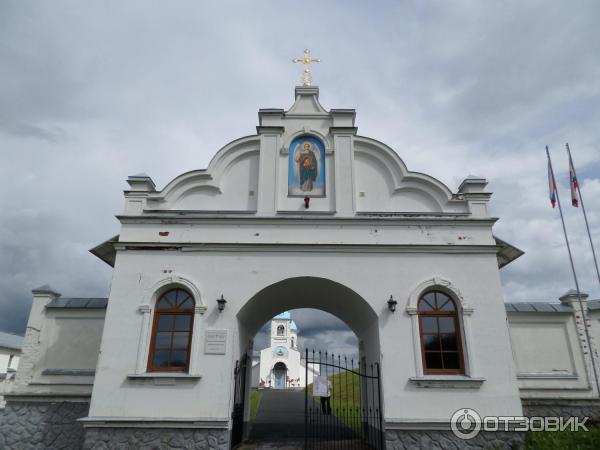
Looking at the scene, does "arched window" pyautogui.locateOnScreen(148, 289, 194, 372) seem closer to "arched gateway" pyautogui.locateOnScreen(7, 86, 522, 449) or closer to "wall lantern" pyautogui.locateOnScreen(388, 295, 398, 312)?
"arched gateway" pyautogui.locateOnScreen(7, 86, 522, 449)

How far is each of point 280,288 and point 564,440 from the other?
6.96 metres

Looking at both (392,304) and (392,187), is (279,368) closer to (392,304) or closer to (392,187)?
(392,187)

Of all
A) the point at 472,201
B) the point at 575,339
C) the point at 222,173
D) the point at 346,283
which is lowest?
the point at 575,339

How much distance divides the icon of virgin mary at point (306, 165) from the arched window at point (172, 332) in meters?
4.20

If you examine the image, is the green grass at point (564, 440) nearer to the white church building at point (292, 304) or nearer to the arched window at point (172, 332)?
the white church building at point (292, 304)

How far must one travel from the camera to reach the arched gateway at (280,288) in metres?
9.55

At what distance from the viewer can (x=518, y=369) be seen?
Result: 11523 millimetres

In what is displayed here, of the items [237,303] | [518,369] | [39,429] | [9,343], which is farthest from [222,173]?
[9,343]

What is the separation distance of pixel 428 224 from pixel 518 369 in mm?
4671

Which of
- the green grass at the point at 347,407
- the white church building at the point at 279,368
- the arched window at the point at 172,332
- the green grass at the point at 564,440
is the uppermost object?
the white church building at the point at 279,368

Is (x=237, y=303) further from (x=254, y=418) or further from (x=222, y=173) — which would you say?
(x=254, y=418)

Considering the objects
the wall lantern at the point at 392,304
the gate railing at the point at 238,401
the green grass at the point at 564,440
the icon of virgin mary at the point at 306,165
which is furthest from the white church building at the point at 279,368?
the green grass at the point at 564,440

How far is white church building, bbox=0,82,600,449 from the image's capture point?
9.56m

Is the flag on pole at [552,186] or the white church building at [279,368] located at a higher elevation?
the flag on pole at [552,186]
